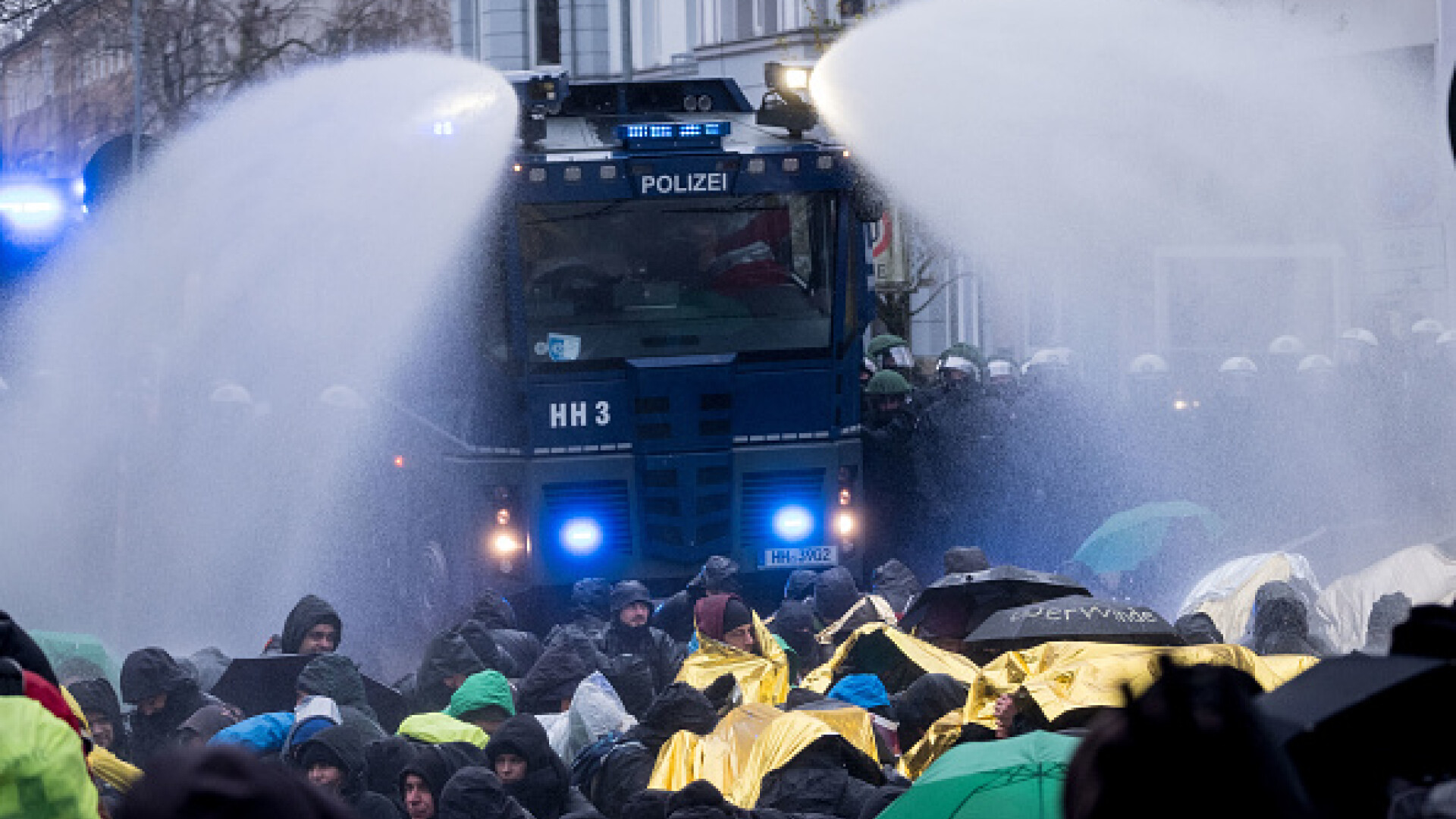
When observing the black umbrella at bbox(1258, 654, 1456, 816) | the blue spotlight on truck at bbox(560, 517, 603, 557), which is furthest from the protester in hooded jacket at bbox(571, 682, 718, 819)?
the black umbrella at bbox(1258, 654, 1456, 816)

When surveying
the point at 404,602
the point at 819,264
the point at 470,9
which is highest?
the point at 470,9

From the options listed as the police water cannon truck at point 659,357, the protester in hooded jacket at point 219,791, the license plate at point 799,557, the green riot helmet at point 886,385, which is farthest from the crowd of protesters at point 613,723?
the green riot helmet at point 886,385

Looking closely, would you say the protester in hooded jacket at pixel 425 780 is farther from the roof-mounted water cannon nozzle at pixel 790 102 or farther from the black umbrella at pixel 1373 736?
the roof-mounted water cannon nozzle at pixel 790 102

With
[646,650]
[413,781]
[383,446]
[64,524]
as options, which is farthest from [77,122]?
[413,781]

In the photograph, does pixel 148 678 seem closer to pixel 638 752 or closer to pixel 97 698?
pixel 97 698

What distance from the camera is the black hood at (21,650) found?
156 inches

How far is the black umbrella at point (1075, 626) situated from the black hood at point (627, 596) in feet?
7.45

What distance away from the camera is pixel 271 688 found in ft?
28.4

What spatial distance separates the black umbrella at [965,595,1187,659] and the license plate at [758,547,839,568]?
3.43 m

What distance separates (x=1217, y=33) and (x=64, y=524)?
9.74 meters

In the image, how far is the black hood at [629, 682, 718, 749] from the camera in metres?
7.22

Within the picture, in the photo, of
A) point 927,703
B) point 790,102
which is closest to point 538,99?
point 790,102

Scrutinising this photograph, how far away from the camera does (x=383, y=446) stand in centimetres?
1261

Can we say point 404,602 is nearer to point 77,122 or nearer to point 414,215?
point 414,215
